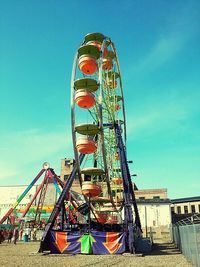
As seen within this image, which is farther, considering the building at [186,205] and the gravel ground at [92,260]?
the building at [186,205]

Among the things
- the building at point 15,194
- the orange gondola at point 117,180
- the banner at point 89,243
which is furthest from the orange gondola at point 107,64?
the building at point 15,194

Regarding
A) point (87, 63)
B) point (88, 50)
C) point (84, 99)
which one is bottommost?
point (84, 99)

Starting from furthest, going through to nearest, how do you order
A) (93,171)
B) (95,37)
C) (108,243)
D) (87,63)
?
(95,37) < (87,63) < (93,171) < (108,243)

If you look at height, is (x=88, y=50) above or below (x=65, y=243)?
above

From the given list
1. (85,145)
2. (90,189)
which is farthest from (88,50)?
(90,189)

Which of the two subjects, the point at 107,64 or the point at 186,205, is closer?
the point at 107,64

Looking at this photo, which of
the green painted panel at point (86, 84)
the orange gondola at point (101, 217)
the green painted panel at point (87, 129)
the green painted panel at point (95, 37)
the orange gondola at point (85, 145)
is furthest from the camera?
the orange gondola at point (101, 217)

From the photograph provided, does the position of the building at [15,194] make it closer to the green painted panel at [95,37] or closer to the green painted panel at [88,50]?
the green painted panel at [95,37]

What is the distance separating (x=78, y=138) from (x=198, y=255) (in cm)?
1320

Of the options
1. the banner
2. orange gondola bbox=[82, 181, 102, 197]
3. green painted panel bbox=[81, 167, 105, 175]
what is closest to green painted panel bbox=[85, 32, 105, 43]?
green painted panel bbox=[81, 167, 105, 175]

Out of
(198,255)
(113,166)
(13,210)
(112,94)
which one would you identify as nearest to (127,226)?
(198,255)

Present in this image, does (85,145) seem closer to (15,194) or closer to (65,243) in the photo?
(65,243)

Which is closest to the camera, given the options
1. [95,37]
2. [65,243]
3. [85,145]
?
[65,243]

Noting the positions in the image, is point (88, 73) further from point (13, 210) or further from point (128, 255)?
point (13, 210)
